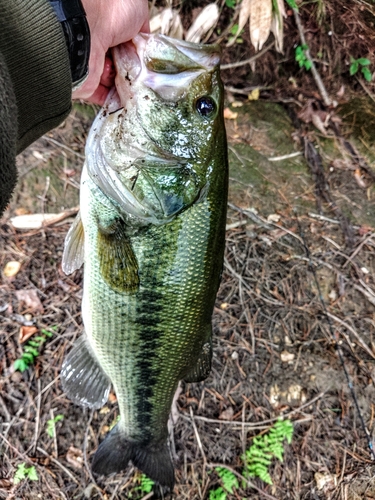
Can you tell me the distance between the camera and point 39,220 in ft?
9.59

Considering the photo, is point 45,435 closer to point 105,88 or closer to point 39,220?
point 39,220

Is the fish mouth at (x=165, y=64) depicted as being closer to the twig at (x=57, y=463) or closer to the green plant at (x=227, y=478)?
the twig at (x=57, y=463)

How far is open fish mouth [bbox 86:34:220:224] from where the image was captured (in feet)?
4.92

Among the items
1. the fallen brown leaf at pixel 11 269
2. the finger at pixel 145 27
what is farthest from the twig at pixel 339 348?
the fallen brown leaf at pixel 11 269

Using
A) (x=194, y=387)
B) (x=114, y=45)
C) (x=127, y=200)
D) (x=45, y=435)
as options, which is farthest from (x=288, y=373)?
(x=114, y=45)

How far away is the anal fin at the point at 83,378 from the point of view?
2.02 meters

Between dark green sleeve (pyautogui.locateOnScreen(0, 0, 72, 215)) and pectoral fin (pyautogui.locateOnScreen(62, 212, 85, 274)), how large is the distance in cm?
45

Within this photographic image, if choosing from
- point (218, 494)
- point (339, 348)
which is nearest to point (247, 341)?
point (339, 348)

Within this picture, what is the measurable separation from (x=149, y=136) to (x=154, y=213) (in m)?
0.31

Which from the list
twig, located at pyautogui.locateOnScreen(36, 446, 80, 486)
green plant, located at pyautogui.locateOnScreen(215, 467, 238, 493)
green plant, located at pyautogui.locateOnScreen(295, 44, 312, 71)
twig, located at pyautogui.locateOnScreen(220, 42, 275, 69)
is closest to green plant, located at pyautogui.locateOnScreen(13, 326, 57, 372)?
twig, located at pyautogui.locateOnScreen(36, 446, 80, 486)

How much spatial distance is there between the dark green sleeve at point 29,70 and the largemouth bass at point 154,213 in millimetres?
207

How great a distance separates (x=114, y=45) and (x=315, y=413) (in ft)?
8.93

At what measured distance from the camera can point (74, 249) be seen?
5.97 ft

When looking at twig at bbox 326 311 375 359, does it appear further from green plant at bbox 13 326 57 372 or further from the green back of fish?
green plant at bbox 13 326 57 372
